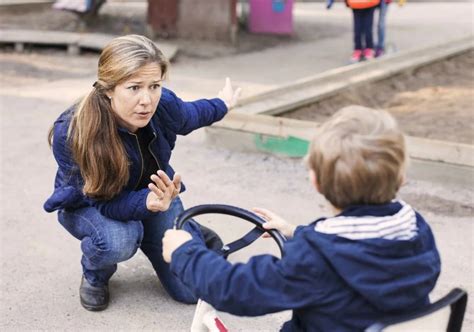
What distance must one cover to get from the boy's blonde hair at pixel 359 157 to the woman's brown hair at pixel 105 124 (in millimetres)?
1193

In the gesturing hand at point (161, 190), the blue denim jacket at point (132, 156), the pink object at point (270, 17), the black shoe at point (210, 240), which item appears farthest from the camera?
the pink object at point (270, 17)

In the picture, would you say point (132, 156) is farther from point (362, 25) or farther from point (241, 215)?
point (362, 25)

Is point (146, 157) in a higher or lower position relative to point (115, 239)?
higher

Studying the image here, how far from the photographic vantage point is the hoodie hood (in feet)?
5.78

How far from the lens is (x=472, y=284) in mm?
3482

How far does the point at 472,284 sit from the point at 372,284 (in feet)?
6.26

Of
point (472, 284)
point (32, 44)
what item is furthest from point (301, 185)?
point (32, 44)

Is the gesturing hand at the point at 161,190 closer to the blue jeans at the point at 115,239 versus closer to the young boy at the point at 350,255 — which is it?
the blue jeans at the point at 115,239

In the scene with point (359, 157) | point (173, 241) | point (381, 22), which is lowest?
point (381, 22)

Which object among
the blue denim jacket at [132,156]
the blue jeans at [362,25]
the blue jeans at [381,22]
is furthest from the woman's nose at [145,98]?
the blue jeans at [381,22]

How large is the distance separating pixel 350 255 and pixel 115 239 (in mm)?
1457

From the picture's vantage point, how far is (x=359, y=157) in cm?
174

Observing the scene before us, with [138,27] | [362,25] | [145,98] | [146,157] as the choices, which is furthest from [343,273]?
[138,27]

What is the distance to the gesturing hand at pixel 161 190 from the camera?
2.57 meters
